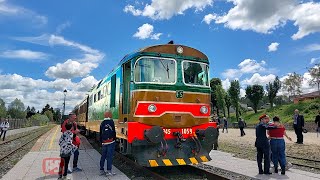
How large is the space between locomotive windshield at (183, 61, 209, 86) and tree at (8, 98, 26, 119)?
118110 millimetres

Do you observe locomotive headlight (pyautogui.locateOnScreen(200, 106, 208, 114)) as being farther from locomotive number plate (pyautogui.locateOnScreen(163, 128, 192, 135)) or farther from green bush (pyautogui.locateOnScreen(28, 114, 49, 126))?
green bush (pyautogui.locateOnScreen(28, 114, 49, 126))

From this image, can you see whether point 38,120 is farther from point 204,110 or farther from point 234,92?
point 204,110

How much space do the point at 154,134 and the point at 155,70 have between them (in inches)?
77.1

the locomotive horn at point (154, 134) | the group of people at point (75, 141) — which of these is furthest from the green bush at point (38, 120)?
the locomotive horn at point (154, 134)

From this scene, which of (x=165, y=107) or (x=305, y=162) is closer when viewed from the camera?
(x=165, y=107)

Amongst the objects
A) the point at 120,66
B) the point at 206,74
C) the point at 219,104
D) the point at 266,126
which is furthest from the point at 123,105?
the point at 219,104

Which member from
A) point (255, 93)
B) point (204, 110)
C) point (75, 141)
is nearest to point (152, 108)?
point (204, 110)

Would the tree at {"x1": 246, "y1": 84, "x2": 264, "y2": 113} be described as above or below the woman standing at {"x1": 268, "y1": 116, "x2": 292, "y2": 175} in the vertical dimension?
above

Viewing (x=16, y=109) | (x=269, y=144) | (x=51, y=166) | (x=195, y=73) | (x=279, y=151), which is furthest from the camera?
(x=16, y=109)

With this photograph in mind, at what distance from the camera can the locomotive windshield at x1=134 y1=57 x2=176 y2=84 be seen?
9125 mm

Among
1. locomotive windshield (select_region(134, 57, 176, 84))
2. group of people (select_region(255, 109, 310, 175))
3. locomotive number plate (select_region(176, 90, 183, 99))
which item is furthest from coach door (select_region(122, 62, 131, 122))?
group of people (select_region(255, 109, 310, 175))

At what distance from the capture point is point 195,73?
10.0 meters

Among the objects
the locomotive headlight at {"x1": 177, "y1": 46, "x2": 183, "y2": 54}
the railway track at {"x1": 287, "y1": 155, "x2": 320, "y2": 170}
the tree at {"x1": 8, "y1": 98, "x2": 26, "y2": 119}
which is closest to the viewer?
the locomotive headlight at {"x1": 177, "y1": 46, "x2": 183, "y2": 54}

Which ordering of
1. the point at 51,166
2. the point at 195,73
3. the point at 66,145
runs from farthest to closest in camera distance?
the point at 51,166
the point at 195,73
the point at 66,145
